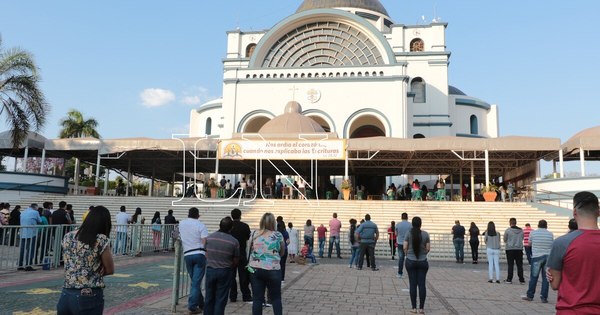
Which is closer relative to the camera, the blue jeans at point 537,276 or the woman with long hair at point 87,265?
the woman with long hair at point 87,265

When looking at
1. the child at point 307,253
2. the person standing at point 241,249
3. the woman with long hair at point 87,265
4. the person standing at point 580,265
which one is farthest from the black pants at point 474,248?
the woman with long hair at point 87,265

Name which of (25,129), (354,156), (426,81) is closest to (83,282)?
(25,129)

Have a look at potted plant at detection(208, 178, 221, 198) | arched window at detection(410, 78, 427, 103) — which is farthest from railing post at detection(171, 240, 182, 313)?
arched window at detection(410, 78, 427, 103)

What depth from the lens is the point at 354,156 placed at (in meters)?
25.4

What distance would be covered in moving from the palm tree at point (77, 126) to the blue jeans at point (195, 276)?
39957 mm

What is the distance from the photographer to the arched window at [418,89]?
136ft

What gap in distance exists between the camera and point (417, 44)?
4362 centimetres

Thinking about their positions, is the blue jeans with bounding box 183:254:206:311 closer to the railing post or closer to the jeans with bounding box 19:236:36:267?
the railing post

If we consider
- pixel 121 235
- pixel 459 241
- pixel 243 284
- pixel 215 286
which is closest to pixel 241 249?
pixel 243 284

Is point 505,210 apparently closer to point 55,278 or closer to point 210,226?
point 210,226

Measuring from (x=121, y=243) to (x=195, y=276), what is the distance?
746 centimetres

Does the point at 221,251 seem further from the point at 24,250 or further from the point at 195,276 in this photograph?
the point at 24,250

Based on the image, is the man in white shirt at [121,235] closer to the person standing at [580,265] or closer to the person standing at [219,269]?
the person standing at [219,269]

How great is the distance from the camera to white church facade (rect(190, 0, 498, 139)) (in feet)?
109
